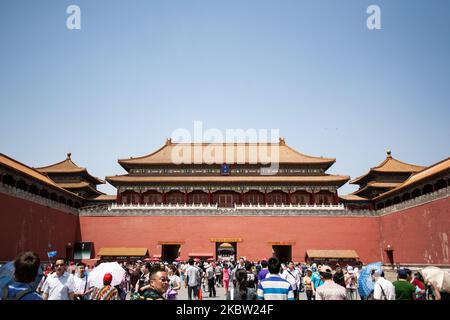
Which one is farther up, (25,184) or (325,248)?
(25,184)

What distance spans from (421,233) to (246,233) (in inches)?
507

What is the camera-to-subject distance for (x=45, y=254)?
85.0 feet

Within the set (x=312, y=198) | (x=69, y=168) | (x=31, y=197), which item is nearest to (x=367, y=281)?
(x=31, y=197)

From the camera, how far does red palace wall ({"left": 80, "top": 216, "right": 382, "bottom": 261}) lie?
30.2 m

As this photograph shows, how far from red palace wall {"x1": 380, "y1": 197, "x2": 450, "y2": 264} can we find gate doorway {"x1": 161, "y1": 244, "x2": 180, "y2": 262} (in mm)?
17508

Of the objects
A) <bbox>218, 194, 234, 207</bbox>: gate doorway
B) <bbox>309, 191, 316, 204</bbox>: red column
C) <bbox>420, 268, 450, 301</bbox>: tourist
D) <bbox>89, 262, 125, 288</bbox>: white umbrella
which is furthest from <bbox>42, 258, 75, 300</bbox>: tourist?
<bbox>309, 191, 316, 204</bbox>: red column

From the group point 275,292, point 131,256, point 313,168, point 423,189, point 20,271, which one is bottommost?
point 131,256

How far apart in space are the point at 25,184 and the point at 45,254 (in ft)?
A: 17.3

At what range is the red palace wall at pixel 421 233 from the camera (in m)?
21.8

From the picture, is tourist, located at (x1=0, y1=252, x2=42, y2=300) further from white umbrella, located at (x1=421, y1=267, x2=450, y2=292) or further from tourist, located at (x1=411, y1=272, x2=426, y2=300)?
tourist, located at (x1=411, y1=272, x2=426, y2=300)

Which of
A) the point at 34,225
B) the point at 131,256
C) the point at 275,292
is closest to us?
the point at 275,292
